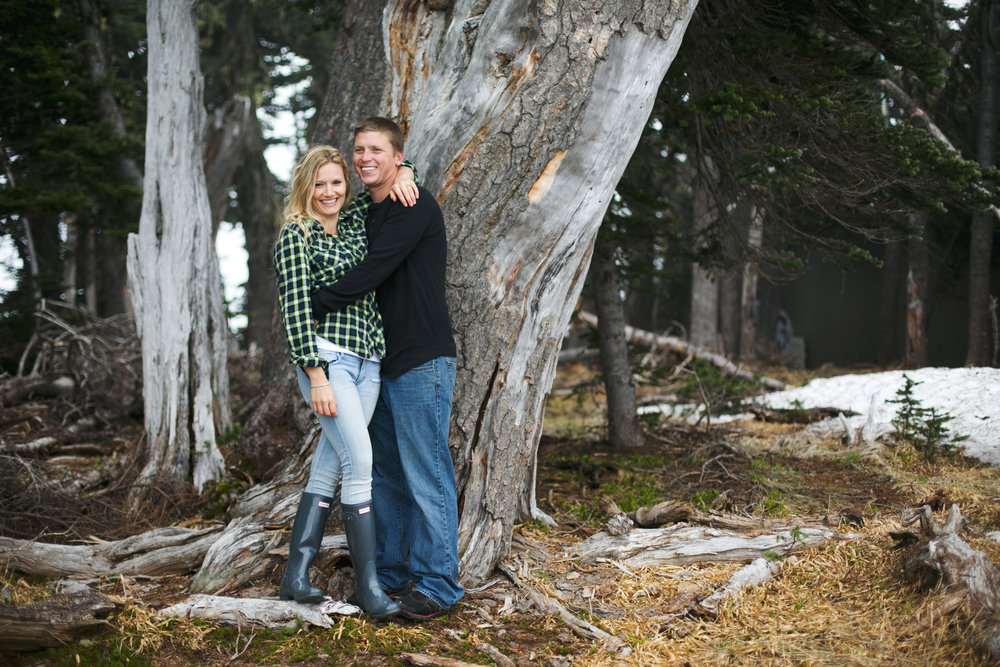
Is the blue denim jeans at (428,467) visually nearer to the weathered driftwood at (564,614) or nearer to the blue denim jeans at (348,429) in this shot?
the blue denim jeans at (348,429)

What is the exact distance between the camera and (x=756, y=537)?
4184 millimetres

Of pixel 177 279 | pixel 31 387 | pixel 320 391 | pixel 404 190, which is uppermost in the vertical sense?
pixel 404 190

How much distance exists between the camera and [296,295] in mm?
3219

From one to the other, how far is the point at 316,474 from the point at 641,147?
4336mm

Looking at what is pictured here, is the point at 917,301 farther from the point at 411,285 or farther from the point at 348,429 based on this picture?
the point at 348,429

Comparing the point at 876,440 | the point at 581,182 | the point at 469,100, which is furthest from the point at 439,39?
the point at 876,440

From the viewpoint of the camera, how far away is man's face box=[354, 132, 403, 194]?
11.1 feet

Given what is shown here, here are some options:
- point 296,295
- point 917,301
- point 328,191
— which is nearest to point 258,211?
point 917,301

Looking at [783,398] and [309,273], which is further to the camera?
[783,398]

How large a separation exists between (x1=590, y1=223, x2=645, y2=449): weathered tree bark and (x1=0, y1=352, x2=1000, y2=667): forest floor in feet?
3.55

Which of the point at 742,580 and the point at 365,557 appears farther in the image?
the point at 742,580

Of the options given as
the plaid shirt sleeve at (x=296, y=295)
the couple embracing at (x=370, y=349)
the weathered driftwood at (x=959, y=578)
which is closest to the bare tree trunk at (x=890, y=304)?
the weathered driftwood at (x=959, y=578)

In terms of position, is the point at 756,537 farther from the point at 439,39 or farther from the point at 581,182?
the point at 439,39

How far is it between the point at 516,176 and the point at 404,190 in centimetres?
71
